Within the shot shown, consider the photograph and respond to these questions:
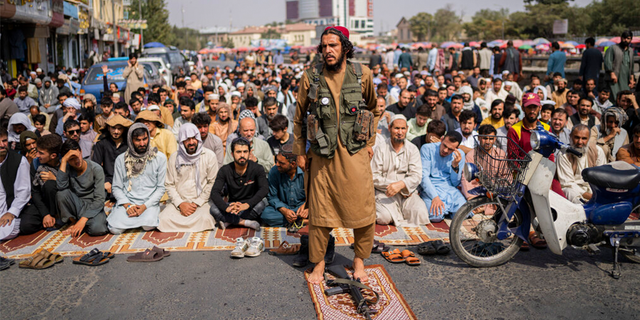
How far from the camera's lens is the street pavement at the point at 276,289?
3.66 meters

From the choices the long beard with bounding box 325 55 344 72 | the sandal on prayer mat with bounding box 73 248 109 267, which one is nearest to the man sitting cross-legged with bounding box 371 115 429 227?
the long beard with bounding box 325 55 344 72

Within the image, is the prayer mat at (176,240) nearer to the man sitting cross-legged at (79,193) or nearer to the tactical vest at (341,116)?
the man sitting cross-legged at (79,193)

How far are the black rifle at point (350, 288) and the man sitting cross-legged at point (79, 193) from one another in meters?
2.62

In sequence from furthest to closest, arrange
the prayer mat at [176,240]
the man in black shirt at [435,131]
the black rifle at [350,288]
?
1. the man in black shirt at [435,131]
2. the prayer mat at [176,240]
3. the black rifle at [350,288]

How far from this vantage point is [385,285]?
4.08 m

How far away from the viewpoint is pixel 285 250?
4812mm

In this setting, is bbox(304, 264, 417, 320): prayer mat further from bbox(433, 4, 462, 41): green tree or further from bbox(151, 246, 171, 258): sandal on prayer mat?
bbox(433, 4, 462, 41): green tree

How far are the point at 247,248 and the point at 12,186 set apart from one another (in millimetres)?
2601

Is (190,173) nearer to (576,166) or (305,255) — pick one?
(305,255)

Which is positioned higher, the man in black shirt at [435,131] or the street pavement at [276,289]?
the man in black shirt at [435,131]

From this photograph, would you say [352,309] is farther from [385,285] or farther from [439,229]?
[439,229]

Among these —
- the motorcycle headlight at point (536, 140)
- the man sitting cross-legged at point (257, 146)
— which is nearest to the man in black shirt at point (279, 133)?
the man sitting cross-legged at point (257, 146)

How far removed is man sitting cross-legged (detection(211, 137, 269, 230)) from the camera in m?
5.62

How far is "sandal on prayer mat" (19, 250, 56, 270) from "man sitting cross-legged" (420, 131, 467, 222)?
385 centimetres
